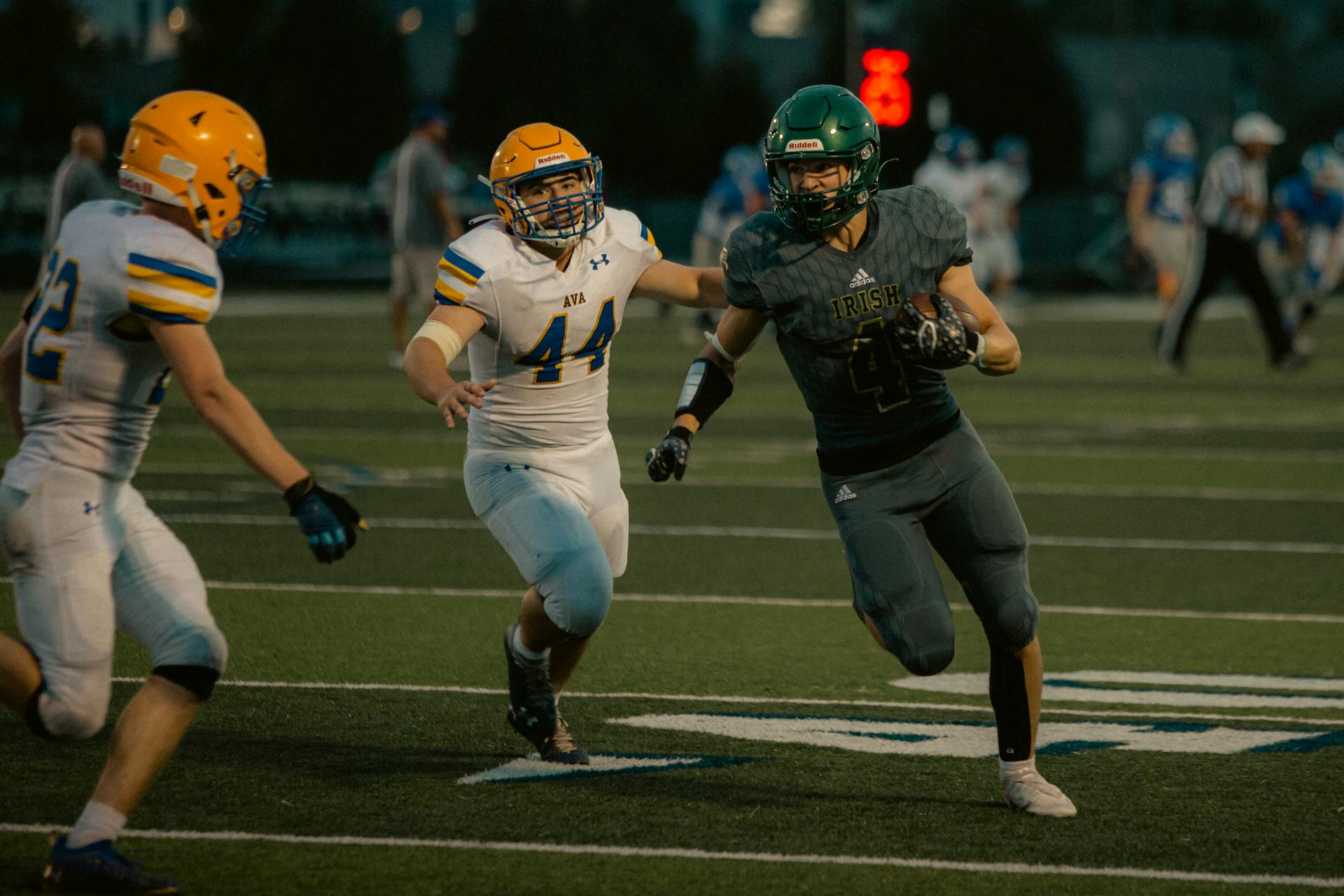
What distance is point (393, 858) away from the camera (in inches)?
185

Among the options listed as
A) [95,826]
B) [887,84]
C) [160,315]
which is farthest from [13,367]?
[887,84]

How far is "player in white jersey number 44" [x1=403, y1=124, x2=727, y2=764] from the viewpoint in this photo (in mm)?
5617

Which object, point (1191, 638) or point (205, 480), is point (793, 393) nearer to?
point (205, 480)

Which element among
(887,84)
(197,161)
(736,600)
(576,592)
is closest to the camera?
(197,161)

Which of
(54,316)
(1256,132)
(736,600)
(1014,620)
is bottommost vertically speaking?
(736,600)

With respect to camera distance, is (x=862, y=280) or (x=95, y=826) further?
(x=862, y=280)

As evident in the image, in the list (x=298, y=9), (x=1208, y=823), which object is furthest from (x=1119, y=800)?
(x=298, y=9)

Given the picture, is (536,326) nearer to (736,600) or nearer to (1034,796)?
(1034,796)

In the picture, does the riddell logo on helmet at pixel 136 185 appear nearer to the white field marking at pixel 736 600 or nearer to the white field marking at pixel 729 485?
the white field marking at pixel 736 600

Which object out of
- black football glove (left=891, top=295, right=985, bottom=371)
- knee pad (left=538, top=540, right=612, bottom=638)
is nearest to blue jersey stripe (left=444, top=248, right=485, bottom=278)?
knee pad (left=538, top=540, right=612, bottom=638)

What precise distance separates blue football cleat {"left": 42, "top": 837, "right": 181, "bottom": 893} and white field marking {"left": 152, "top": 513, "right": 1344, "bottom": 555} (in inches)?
212

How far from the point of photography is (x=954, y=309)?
512 centimetres

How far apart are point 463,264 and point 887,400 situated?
1273mm

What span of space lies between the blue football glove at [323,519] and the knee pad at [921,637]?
1.44m
